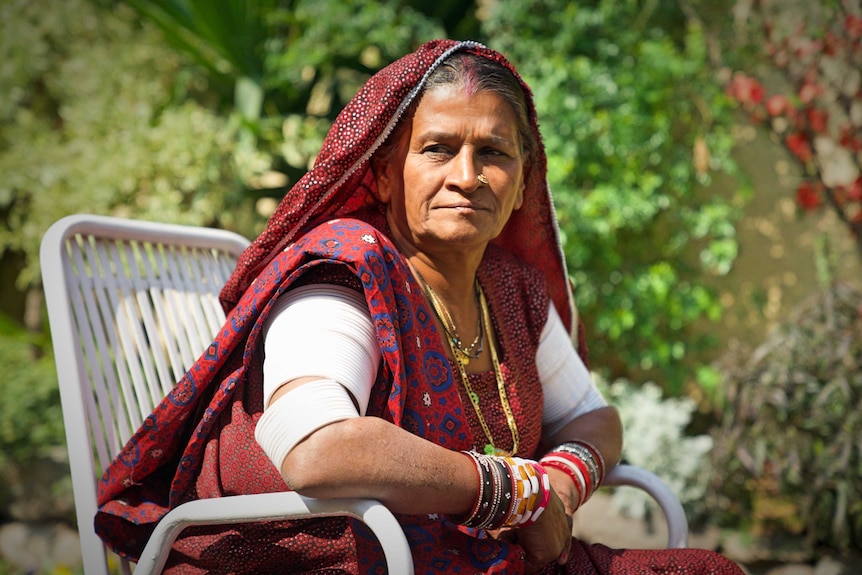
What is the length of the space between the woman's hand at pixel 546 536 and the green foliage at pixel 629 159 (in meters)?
2.75

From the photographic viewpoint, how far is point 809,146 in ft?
15.1

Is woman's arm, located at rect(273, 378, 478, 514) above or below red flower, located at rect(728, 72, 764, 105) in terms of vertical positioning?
below

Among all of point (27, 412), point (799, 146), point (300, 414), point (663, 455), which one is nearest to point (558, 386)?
point (300, 414)

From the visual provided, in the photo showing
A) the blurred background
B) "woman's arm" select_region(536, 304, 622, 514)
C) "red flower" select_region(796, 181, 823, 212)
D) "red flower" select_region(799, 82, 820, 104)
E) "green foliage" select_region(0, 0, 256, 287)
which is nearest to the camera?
"woman's arm" select_region(536, 304, 622, 514)

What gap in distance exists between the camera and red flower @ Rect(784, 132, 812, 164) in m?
4.61

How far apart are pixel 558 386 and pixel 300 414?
3.26 feet

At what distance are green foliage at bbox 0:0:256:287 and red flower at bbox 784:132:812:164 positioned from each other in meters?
3.01

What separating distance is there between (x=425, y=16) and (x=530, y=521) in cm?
388

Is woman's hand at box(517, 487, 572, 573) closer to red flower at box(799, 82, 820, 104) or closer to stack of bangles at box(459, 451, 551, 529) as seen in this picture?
stack of bangles at box(459, 451, 551, 529)

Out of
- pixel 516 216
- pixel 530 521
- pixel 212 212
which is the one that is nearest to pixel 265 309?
pixel 530 521

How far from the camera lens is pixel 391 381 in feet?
5.43

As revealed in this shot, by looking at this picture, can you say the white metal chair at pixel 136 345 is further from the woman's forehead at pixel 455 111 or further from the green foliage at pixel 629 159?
the green foliage at pixel 629 159

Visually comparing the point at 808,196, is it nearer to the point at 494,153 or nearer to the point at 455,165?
the point at 494,153

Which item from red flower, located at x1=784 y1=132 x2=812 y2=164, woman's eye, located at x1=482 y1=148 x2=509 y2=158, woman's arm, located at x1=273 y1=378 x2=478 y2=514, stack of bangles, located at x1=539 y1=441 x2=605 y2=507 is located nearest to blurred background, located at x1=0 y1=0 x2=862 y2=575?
red flower, located at x1=784 y1=132 x2=812 y2=164
